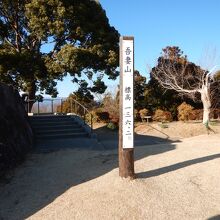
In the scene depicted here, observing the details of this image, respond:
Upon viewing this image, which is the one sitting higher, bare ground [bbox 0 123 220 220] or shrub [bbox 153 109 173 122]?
shrub [bbox 153 109 173 122]

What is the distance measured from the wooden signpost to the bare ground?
374 mm

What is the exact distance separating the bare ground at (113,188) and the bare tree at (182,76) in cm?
1429

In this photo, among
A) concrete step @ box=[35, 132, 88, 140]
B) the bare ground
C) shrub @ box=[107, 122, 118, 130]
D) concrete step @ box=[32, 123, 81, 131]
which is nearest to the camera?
the bare ground

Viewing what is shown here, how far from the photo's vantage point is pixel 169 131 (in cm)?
1961

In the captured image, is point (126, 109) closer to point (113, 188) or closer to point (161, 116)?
point (113, 188)

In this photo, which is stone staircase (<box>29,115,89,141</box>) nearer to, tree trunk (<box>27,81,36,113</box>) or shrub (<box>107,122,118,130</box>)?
tree trunk (<box>27,81,36,113</box>)

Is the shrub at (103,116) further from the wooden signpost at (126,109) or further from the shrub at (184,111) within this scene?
the wooden signpost at (126,109)

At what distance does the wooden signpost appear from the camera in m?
7.44

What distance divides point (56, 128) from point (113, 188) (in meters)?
7.41

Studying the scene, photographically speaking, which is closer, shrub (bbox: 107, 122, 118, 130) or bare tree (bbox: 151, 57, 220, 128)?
shrub (bbox: 107, 122, 118, 130)

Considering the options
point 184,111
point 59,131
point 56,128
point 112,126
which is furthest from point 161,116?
point 59,131

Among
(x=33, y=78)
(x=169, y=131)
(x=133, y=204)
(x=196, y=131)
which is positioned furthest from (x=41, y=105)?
(x=133, y=204)

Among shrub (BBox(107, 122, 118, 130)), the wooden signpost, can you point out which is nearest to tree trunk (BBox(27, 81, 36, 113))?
shrub (BBox(107, 122, 118, 130))

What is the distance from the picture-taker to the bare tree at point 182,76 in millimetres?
23906
